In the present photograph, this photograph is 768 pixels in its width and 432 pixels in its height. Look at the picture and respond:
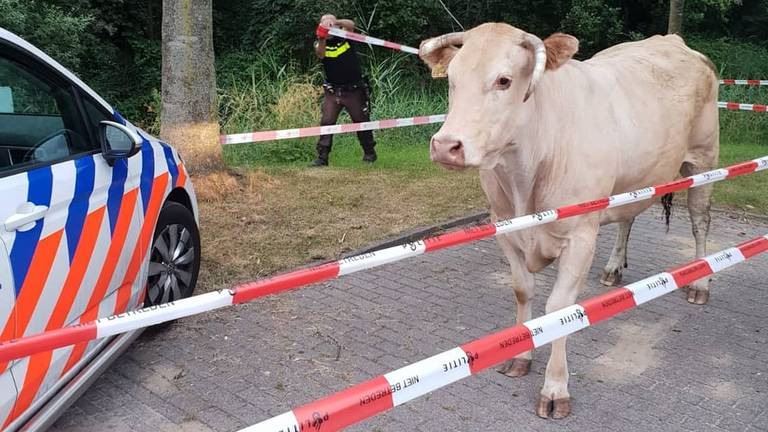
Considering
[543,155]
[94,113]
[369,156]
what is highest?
[94,113]

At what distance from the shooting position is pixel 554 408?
139 inches

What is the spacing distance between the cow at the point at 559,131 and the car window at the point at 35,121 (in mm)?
1818

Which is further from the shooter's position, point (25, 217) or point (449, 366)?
point (25, 217)

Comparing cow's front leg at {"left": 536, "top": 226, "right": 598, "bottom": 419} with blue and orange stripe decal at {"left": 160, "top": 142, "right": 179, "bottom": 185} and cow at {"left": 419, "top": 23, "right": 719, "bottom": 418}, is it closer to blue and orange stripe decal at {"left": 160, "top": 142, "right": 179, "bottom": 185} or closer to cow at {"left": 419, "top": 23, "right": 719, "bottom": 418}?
cow at {"left": 419, "top": 23, "right": 719, "bottom": 418}

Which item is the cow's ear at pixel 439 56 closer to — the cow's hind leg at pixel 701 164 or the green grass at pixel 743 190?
the cow's hind leg at pixel 701 164

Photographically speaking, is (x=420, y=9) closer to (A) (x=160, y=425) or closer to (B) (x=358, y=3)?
(B) (x=358, y=3)

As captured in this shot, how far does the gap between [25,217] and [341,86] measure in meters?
7.38

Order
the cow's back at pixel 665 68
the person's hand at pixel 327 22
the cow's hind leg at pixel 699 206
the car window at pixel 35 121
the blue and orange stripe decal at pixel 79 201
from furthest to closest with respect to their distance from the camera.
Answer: the person's hand at pixel 327 22 → the cow's hind leg at pixel 699 206 → the cow's back at pixel 665 68 → the car window at pixel 35 121 → the blue and orange stripe decal at pixel 79 201

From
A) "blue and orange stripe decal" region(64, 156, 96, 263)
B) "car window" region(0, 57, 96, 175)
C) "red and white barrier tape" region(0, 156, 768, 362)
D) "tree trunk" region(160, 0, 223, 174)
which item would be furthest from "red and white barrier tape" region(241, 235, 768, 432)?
"tree trunk" region(160, 0, 223, 174)

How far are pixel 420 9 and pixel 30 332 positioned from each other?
17.3 m

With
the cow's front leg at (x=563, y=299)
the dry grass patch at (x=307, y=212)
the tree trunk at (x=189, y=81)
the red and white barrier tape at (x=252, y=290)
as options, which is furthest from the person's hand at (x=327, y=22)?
the cow's front leg at (x=563, y=299)

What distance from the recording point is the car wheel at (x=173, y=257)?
4.17m

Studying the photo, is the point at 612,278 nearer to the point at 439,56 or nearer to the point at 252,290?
the point at 439,56

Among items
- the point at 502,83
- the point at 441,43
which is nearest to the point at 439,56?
the point at 441,43
